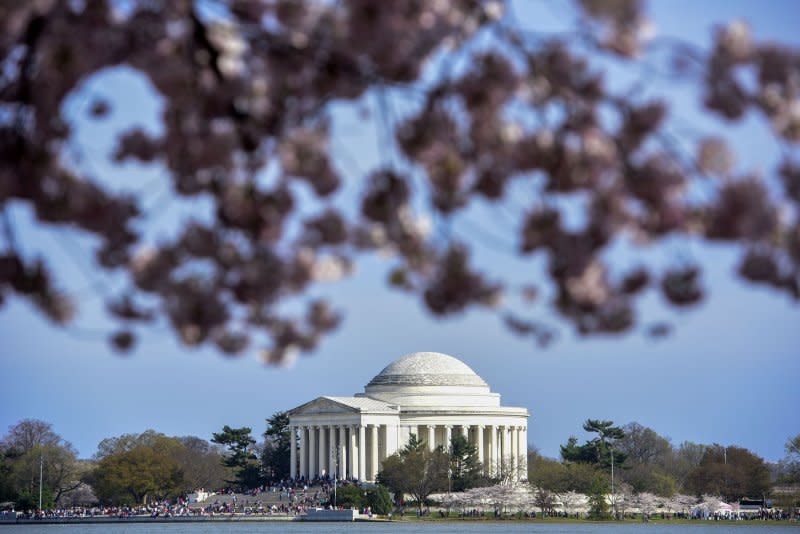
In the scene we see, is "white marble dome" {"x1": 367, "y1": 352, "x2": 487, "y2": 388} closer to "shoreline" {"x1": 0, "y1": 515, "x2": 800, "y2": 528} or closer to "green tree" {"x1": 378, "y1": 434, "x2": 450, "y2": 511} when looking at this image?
"green tree" {"x1": 378, "y1": 434, "x2": 450, "y2": 511}

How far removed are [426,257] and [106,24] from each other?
3.09 m

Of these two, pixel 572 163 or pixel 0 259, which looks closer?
pixel 572 163

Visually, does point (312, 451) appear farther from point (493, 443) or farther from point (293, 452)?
point (493, 443)

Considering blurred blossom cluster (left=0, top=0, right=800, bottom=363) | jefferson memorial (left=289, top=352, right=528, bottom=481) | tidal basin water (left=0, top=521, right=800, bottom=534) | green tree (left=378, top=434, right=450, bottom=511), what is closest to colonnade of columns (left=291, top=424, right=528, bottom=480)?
jefferson memorial (left=289, top=352, right=528, bottom=481)

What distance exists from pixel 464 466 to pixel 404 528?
31.5 metres

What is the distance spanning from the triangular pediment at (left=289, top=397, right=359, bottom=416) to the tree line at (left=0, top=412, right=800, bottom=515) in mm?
7497

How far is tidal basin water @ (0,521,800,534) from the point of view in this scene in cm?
10450

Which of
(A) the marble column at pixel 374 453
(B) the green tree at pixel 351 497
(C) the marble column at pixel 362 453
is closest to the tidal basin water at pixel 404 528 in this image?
(B) the green tree at pixel 351 497

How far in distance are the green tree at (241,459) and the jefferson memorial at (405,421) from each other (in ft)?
14.7

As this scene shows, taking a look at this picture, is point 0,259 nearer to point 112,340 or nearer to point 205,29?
point 112,340

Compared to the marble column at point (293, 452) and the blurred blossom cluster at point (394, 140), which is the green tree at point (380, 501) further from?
the blurred blossom cluster at point (394, 140)

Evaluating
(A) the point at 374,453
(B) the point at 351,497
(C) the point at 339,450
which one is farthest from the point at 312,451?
(B) the point at 351,497

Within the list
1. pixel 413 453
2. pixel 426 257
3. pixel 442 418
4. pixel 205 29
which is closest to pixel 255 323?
pixel 426 257

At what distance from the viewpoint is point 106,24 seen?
11188 millimetres
